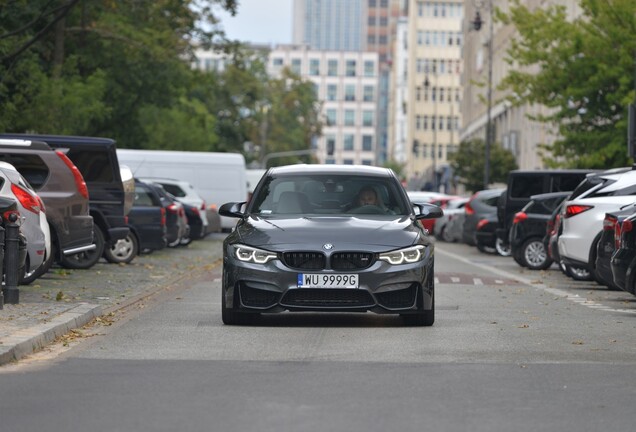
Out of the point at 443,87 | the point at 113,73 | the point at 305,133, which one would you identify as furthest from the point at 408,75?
the point at 113,73

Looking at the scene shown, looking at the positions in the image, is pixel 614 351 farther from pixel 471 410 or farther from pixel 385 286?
pixel 471 410

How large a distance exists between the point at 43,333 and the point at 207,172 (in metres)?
35.8

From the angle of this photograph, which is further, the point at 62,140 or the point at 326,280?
the point at 62,140

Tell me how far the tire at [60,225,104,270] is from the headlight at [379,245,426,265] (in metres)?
12.2

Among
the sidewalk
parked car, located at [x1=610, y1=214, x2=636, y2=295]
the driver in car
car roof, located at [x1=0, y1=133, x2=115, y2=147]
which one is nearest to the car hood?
the driver in car

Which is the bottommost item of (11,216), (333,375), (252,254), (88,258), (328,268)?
(88,258)

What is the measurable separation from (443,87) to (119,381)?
17490 cm

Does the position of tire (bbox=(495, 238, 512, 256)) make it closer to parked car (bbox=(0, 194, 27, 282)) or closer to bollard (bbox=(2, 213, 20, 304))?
parked car (bbox=(0, 194, 27, 282))

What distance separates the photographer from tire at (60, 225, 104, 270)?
86.9 feet

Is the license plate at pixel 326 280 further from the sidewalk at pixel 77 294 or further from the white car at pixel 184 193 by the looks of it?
the white car at pixel 184 193

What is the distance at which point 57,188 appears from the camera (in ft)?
73.5

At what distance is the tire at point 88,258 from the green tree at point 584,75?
64.5ft

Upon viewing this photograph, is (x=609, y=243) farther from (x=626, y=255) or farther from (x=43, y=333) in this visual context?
(x=43, y=333)

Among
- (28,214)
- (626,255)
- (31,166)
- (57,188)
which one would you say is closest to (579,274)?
(626,255)
